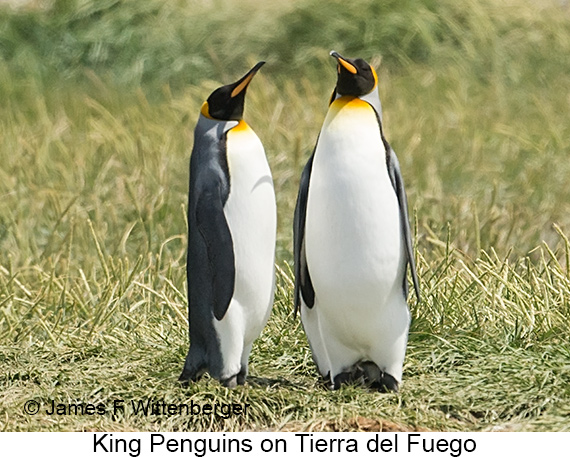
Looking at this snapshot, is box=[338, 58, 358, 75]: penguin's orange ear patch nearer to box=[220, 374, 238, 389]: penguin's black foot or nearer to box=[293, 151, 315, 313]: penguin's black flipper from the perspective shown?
box=[293, 151, 315, 313]: penguin's black flipper

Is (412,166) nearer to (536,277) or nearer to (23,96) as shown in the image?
(536,277)

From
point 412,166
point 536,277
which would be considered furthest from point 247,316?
point 412,166

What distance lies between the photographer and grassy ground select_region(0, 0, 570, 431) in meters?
3.39

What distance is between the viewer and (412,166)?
245 inches

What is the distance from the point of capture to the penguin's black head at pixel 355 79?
326cm

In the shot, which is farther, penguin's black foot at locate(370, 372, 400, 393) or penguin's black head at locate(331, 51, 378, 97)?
penguin's black foot at locate(370, 372, 400, 393)

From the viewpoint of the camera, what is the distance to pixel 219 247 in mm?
3201

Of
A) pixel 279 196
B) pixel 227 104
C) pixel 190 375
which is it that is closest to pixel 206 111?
pixel 227 104

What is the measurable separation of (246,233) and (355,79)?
575mm

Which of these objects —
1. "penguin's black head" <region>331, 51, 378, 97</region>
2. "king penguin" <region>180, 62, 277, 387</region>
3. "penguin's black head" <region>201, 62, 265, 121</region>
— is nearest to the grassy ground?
"king penguin" <region>180, 62, 277, 387</region>

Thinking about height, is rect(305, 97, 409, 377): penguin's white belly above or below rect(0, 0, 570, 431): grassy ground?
above

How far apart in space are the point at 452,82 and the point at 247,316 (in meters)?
5.29

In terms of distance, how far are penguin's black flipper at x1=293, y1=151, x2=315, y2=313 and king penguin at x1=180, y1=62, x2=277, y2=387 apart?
0.15 m

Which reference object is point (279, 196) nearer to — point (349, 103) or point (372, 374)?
point (372, 374)
